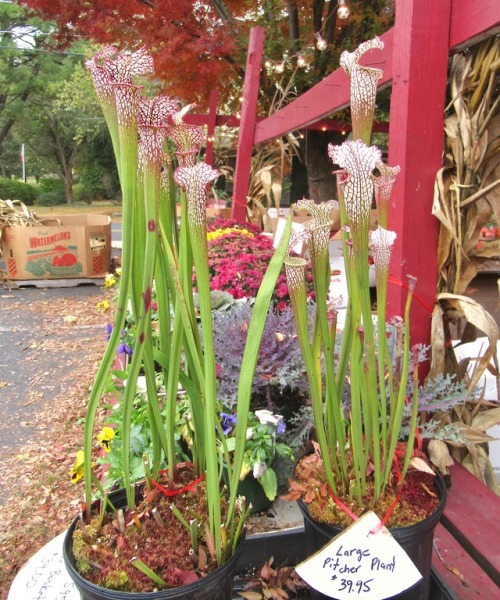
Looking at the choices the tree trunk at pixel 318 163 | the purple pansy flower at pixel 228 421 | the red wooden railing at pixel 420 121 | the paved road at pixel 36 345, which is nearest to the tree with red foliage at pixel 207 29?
the tree trunk at pixel 318 163

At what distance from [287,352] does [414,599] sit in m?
0.64

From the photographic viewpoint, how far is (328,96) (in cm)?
206

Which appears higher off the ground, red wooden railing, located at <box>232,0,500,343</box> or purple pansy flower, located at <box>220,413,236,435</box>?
red wooden railing, located at <box>232,0,500,343</box>

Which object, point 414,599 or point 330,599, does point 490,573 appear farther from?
point 330,599

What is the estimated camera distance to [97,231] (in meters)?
6.11

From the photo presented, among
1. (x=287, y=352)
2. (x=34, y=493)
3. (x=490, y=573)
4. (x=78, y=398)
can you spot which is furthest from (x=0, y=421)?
(x=490, y=573)

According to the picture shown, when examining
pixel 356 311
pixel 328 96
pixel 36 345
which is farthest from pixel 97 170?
pixel 356 311

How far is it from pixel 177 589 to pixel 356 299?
50 centimetres

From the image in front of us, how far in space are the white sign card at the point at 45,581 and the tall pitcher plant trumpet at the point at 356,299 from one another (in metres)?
0.67

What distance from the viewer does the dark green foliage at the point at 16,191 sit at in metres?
20.5

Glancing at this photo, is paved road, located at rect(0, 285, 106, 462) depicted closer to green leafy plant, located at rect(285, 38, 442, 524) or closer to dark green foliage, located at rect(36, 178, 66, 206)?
green leafy plant, located at rect(285, 38, 442, 524)

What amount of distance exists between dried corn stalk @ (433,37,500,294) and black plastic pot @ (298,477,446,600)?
1.85 ft

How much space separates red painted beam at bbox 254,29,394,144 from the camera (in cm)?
140

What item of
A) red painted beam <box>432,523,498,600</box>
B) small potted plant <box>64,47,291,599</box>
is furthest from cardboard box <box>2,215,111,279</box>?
red painted beam <box>432,523,498,600</box>
